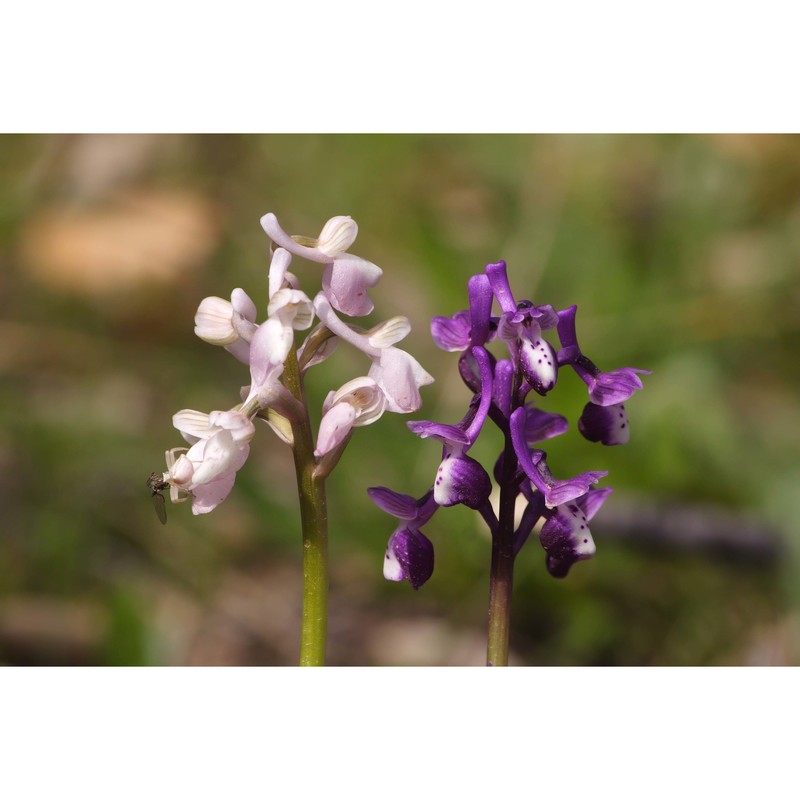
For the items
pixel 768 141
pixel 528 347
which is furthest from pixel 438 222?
pixel 528 347

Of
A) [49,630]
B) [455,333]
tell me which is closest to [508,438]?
[455,333]

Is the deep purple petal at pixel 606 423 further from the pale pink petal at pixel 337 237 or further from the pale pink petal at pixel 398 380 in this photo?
the pale pink petal at pixel 337 237

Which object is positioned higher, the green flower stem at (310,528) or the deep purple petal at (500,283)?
the deep purple petal at (500,283)

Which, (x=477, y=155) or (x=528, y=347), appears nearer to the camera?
(x=528, y=347)

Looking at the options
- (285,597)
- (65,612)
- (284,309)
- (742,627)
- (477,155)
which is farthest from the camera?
(477,155)

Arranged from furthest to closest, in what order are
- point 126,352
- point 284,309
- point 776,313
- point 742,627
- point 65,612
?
point 126,352 → point 776,313 → point 65,612 → point 742,627 → point 284,309

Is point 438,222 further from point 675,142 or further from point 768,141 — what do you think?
point 768,141

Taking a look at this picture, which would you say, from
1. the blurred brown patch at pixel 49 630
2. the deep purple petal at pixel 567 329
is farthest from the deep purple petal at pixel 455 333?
the blurred brown patch at pixel 49 630
